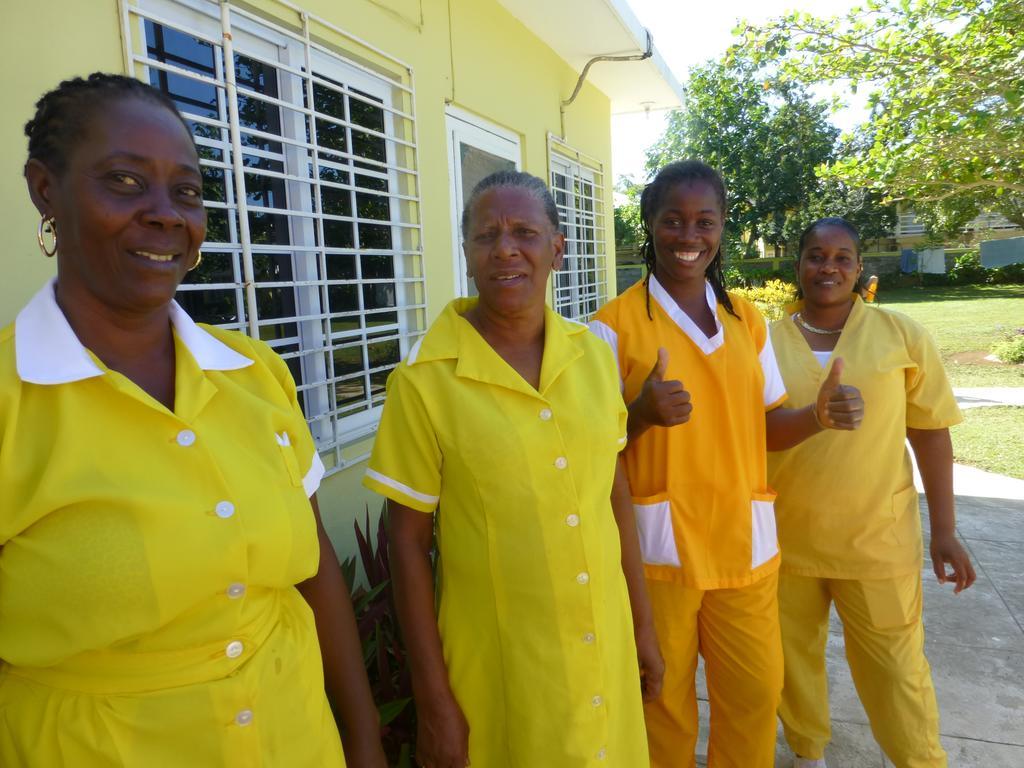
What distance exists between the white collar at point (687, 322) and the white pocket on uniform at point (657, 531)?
488 millimetres

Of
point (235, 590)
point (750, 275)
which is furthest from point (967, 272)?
point (235, 590)

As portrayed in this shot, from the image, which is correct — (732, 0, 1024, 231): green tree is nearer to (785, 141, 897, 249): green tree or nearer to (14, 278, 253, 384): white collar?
(14, 278, 253, 384): white collar

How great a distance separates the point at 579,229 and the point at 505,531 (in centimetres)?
554

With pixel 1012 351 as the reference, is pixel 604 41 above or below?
above

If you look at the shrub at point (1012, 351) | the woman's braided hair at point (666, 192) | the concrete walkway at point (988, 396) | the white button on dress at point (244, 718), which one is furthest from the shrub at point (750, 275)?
the white button on dress at point (244, 718)

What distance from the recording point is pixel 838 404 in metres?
2.09

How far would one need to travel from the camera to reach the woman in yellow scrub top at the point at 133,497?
3.27 feet

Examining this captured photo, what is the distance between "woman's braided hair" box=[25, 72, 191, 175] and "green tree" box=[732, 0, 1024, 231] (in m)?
6.22

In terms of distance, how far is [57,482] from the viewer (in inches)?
38.5

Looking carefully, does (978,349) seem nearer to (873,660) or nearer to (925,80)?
(925,80)

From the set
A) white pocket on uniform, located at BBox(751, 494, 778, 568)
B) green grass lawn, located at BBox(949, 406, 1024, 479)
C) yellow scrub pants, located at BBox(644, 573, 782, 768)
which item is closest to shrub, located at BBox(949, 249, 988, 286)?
green grass lawn, located at BBox(949, 406, 1024, 479)

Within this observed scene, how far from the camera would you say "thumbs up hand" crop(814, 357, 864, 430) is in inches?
81.5

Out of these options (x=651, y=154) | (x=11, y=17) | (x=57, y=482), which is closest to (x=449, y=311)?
(x=57, y=482)

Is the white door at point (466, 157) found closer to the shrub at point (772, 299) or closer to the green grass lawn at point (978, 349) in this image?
the green grass lawn at point (978, 349)
